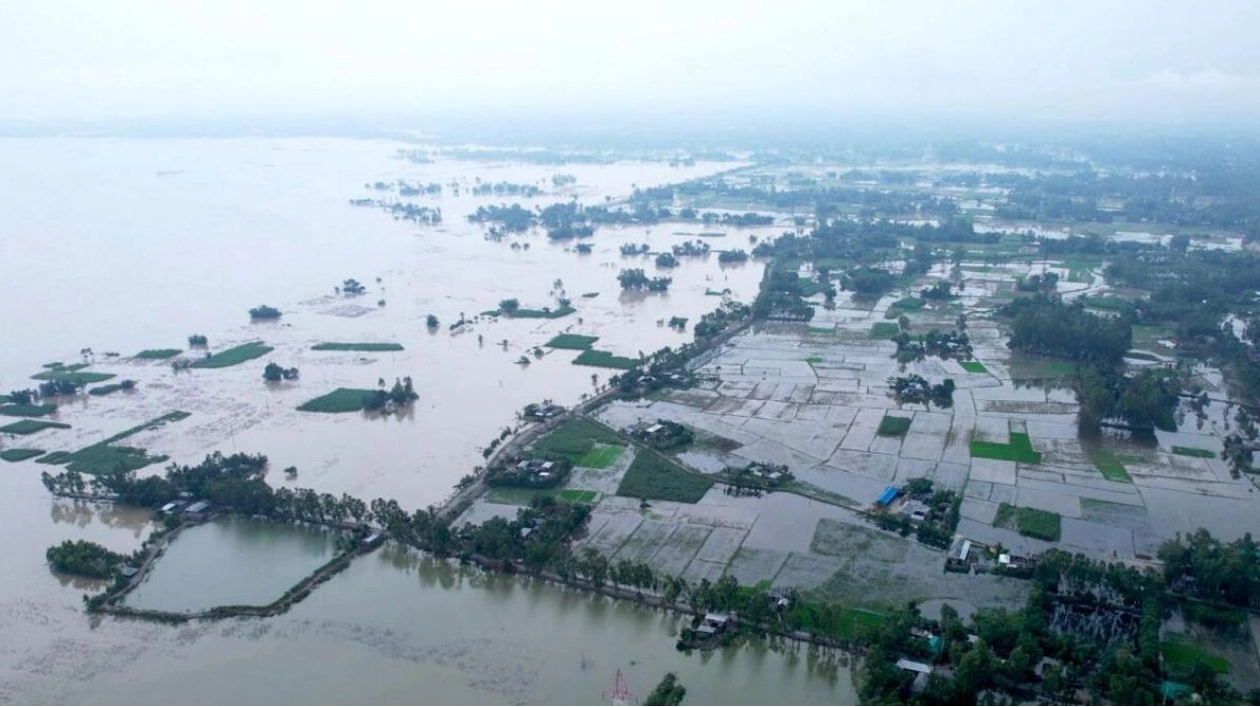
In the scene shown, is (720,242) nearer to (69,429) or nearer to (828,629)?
(69,429)

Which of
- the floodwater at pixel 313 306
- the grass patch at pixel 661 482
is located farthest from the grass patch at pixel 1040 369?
the grass patch at pixel 661 482

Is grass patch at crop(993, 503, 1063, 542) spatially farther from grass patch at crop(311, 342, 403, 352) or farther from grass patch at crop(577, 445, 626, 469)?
grass patch at crop(311, 342, 403, 352)


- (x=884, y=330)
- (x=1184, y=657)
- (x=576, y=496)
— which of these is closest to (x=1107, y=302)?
(x=884, y=330)

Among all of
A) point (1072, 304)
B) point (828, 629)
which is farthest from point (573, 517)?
point (1072, 304)

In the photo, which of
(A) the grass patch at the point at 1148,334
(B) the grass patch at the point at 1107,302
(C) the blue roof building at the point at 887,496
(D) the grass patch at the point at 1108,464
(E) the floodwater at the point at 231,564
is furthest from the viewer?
(B) the grass patch at the point at 1107,302

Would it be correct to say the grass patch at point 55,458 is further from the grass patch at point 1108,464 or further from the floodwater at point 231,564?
the grass patch at point 1108,464
